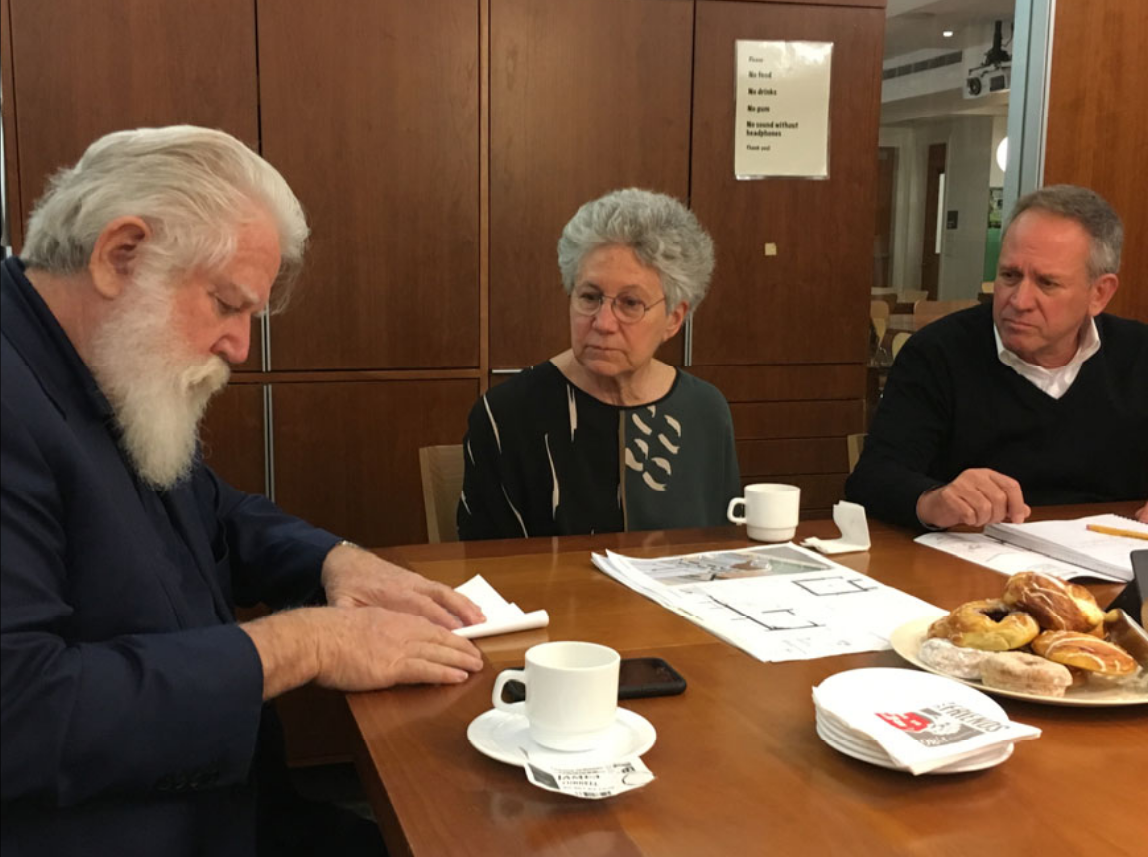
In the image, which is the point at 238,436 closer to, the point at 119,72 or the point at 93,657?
the point at 119,72

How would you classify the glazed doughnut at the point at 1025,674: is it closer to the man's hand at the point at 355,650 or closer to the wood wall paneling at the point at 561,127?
the man's hand at the point at 355,650

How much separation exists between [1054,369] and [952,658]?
1415 millimetres

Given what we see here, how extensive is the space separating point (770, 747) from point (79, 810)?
654mm

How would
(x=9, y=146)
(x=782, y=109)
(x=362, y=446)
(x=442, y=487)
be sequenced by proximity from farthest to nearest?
(x=782, y=109), (x=362, y=446), (x=9, y=146), (x=442, y=487)

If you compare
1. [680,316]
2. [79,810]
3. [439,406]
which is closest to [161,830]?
[79,810]

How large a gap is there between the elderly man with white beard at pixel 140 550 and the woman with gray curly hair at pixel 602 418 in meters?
0.70

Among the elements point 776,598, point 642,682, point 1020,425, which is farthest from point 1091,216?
point 642,682

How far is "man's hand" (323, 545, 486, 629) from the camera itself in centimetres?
131

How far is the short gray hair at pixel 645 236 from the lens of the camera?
2045 millimetres

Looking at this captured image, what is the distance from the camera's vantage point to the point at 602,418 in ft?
6.88

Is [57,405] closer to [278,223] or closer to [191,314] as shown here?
[191,314]

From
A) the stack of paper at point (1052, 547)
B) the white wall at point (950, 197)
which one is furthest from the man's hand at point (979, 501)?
the white wall at point (950, 197)

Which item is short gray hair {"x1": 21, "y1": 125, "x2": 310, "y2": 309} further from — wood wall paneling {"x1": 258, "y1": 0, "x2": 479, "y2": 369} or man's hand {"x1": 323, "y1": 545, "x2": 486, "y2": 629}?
wood wall paneling {"x1": 258, "y1": 0, "x2": 479, "y2": 369}

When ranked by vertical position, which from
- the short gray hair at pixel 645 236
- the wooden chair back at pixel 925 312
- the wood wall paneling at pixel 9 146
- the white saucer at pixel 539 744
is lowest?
the white saucer at pixel 539 744
